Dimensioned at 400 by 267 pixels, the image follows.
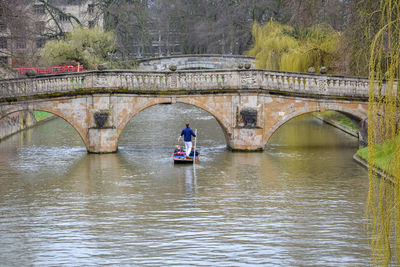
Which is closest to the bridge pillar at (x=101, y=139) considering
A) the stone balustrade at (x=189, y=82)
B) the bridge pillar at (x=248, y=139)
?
the stone balustrade at (x=189, y=82)

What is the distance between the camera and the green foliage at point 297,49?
34875 mm

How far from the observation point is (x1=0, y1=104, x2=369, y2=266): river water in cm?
1255

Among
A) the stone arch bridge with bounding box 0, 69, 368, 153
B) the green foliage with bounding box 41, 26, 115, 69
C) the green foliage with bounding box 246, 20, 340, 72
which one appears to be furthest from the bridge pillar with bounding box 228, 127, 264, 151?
the green foliage with bounding box 41, 26, 115, 69

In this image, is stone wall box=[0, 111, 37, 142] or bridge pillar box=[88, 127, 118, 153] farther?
stone wall box=[0, 111, 37, 142]

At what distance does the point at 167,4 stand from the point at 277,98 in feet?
146

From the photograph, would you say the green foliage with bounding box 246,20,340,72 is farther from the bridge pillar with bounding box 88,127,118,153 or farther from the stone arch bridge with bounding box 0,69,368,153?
the bridge pillar with bounding box 88,127,118,153

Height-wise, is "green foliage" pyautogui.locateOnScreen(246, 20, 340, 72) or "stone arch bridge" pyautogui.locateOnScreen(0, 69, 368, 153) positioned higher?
"green foliage" pyautogui.locateOnScreen(246, 20, 340, 72)

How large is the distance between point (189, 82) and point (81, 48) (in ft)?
52.6

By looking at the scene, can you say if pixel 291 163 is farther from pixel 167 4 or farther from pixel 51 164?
pixel 167 4

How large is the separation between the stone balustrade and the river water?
7.62 ft

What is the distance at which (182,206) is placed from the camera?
54.0 ft

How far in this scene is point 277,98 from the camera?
82.5 feet

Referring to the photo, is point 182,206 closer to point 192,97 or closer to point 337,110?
point 192,97

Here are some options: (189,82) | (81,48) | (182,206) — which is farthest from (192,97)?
(81,48)
